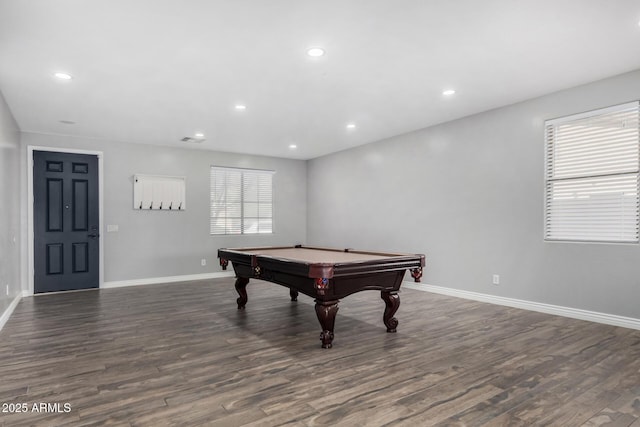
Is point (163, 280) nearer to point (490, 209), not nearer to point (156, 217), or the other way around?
point (156, 217)

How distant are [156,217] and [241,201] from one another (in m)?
1.72

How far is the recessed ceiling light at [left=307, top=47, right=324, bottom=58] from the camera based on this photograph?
3207 mm

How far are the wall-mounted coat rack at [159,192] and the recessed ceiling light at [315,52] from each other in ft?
15.4

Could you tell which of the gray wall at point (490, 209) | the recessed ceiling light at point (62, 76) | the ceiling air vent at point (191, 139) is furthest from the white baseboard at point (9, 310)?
the gray wall at point (490, 209)

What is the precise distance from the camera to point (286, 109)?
4969mm

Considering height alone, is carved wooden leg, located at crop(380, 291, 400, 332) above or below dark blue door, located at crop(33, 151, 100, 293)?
below

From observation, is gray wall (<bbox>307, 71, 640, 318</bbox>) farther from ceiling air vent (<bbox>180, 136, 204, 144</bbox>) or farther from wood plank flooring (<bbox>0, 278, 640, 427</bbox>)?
ceiling air vent (<bbox>180, 136, 204, 144</bbox>)

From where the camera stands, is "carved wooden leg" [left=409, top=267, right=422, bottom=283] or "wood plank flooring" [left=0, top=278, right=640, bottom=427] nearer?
"wood plank flooring" [left=0, top=278, right=640, bottom=427]

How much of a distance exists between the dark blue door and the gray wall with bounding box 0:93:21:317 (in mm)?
430

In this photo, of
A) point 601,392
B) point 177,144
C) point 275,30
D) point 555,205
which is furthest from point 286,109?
point 601,392

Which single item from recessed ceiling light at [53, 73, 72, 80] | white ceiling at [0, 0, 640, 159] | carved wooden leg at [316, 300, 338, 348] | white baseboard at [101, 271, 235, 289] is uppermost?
white ceiling at [0, 0, 640, 159]

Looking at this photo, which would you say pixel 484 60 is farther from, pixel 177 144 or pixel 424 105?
pixel 177 144

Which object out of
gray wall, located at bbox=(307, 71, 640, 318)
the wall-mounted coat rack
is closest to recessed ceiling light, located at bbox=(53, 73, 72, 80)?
the wall-mounted coat rack

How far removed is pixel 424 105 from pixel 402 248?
8.17ft
